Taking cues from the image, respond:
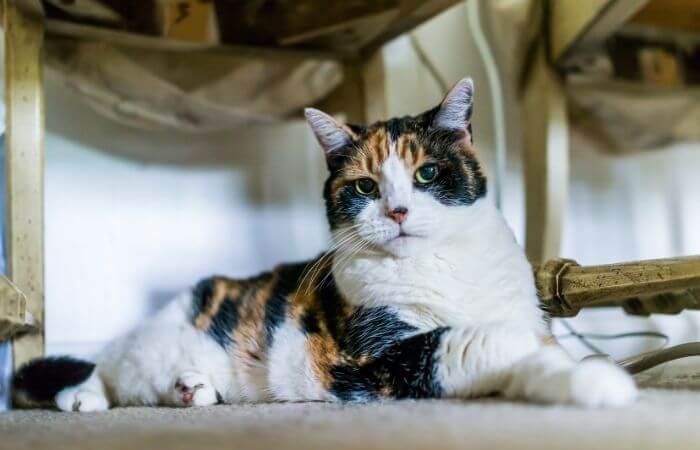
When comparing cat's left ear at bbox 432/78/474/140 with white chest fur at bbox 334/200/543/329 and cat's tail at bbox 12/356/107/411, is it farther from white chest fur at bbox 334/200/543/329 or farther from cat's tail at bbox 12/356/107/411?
cat's tail at bbox 12/356/107/411

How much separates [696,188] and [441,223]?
1.38 meters

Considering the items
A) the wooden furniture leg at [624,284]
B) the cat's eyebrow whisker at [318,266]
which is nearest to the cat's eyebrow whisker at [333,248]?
the cat's eyebrow whisker at [318,266]

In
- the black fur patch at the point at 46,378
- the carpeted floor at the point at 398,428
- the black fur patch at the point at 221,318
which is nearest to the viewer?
the carpeted floor at the point at 398,428

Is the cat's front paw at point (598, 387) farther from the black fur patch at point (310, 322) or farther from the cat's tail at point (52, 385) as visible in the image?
the cat's tail at point (52, 385)

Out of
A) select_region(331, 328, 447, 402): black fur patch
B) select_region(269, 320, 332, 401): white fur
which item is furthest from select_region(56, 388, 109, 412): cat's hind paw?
select_region(331, 328, 447, 402): black fur patch

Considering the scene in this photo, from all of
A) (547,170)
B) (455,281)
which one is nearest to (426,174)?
(455,281)

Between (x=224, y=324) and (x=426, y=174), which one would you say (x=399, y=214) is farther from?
(x=224, y=324)

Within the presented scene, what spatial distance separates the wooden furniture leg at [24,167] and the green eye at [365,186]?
1.96ft

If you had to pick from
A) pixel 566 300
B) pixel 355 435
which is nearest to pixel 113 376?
pixel 355 435

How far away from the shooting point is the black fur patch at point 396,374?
90 cm

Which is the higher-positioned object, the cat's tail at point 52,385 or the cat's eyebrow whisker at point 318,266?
the cat's eyebrow whisker at point 318,266

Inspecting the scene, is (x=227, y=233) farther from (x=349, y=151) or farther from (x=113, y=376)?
(x=349, y=151)

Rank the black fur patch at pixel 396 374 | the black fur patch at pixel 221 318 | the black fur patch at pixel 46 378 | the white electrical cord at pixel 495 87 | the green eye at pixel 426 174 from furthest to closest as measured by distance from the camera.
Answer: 1. the white electrical cord at pixel 495 87
2. the black fur patch at pixel 221 318
3. the black fur patch at pixel 46 378
4. the green eye at pixel 426 174
5. the black fur patch at pixel 396 374

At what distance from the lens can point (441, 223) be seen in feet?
3.32
